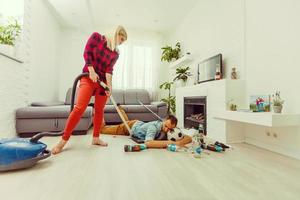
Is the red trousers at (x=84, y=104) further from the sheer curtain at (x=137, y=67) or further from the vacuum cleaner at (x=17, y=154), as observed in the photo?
the sheer curtain at (x=137, y=67)

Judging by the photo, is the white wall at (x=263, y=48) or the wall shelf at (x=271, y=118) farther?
the white wall at (x=263, y=48)

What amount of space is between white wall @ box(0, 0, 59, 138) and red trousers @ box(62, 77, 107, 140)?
1.15 meters

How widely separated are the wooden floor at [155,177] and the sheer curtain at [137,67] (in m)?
3.40

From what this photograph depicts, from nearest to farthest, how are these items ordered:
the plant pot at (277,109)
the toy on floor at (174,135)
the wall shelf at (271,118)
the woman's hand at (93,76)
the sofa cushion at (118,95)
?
the wall shelf at (271,118)
the plant pot at (277,109)
the woman's hand at (93,76)
the toy on floor at (174,135)
the sofa cushion at (118,95)

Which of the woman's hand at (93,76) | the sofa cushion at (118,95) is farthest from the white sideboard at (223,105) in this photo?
the sofa cushion at (118,95)

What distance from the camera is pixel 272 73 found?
2006 millimetres

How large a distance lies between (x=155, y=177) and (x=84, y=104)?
1062 mm

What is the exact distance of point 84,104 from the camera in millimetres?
1867

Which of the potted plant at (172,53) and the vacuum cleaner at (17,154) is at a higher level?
the potted plant at (172,53)

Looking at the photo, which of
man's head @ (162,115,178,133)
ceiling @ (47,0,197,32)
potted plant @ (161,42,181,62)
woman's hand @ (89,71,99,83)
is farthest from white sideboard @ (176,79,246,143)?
ceiling @ (47,0,197,32)

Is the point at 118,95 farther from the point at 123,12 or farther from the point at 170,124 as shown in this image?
the point at 170,124

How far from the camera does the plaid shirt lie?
1.92 meters

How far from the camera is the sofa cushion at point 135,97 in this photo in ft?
15.1

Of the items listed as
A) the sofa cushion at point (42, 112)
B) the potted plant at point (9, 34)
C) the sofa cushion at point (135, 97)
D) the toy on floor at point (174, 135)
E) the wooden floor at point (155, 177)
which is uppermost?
the potted plant at point (9, 34)
